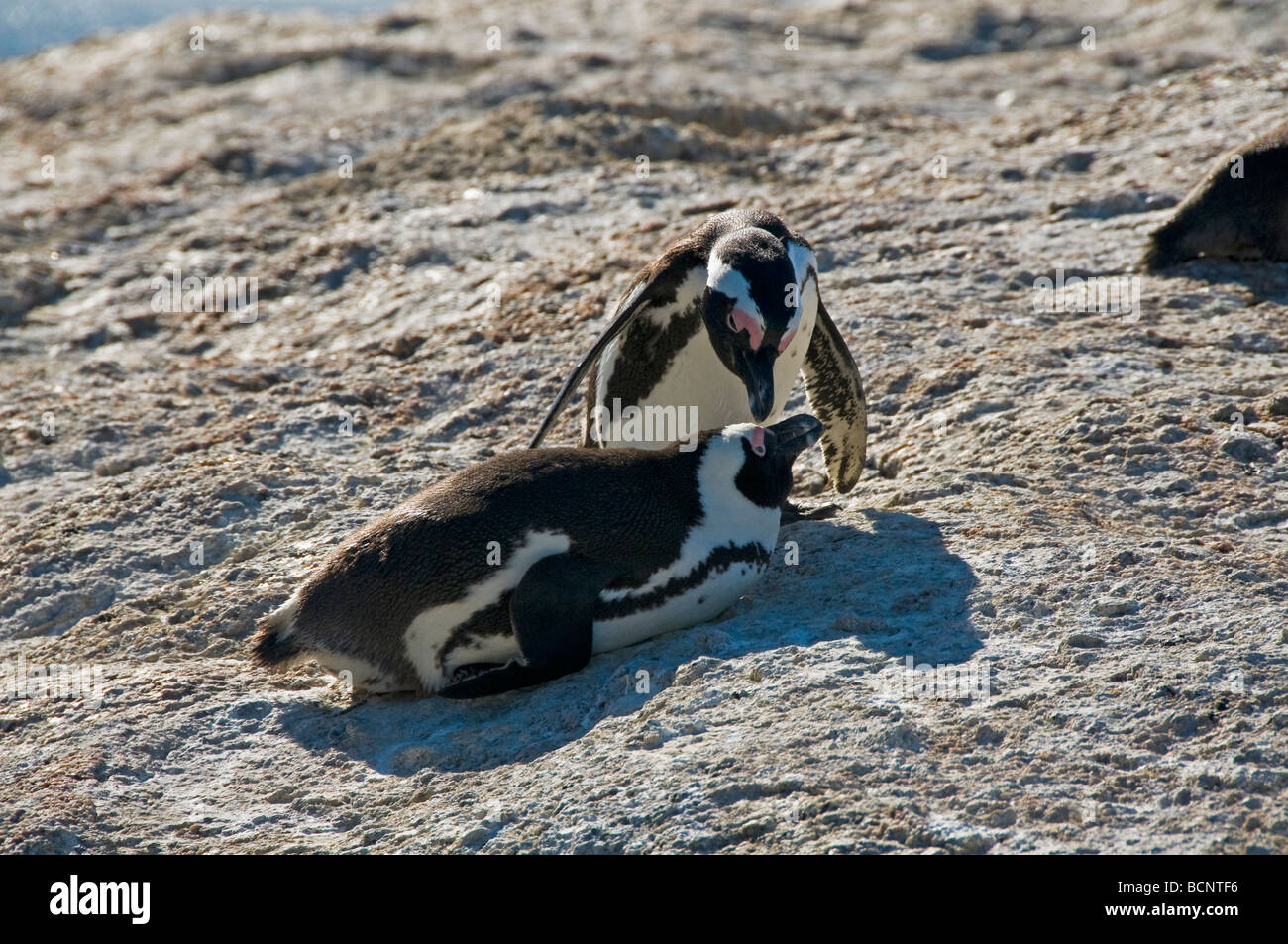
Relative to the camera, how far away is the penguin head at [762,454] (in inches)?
139

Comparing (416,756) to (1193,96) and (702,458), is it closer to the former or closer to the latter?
(702,458)

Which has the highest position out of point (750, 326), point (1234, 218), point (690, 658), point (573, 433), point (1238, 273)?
point (1234, 218)

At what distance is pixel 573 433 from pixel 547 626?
184 cm

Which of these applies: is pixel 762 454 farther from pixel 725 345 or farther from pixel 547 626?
pixel 547 626

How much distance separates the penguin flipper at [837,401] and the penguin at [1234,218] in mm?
1445

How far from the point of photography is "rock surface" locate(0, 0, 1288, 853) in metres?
2.55

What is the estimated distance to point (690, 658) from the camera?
10.2 ft

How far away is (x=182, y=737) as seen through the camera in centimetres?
311

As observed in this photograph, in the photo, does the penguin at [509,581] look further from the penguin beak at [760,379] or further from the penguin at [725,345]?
the penguin at [725,345]

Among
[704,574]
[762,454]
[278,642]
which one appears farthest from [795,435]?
[278,642]

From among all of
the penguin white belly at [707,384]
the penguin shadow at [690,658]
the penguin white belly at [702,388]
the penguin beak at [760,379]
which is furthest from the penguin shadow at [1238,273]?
the penguin shadow at [690,658]

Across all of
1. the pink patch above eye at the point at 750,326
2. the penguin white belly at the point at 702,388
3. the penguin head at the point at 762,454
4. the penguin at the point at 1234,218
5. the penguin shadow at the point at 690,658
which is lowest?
the penguin shadow at the point at 690,658

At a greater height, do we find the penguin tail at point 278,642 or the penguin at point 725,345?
the penguin at point 725,345

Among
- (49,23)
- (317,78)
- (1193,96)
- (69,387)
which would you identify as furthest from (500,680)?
(49,23)
